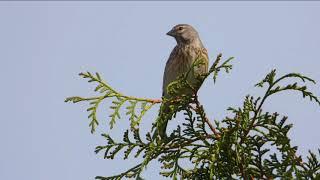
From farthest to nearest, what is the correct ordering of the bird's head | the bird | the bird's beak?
1. the bird's beak
2. the bird's head
3. the bird

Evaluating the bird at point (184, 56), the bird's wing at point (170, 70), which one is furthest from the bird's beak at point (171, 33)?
the bird's wing at point (170, 70)

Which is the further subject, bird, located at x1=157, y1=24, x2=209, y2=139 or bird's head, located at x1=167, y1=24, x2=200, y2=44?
bird's head, located at x1=167, y1=24, x2=200, y2=44

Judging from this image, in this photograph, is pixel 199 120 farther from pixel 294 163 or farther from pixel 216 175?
pixel 294 163

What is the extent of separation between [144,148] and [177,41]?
13.5 feet

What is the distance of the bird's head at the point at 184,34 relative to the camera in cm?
874

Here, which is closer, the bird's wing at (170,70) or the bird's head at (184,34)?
the bird's wing at (170,70)

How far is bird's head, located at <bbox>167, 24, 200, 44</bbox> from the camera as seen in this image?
28.7 ft

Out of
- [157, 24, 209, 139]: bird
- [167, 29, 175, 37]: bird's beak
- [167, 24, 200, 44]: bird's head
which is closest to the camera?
[157, 24, 209, 139]: bird

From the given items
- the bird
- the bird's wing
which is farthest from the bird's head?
the bird's wing

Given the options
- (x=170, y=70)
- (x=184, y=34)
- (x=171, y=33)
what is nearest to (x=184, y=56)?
(x=170, y=70)

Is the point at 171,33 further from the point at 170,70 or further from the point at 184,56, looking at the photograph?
the point at 170,70

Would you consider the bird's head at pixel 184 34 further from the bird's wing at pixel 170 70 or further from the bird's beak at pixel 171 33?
the bird's wing at pixel 170 70

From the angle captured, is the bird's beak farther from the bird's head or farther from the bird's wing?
the bird's wing

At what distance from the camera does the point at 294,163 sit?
14.1 feet
